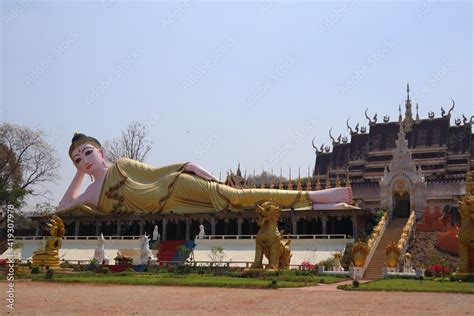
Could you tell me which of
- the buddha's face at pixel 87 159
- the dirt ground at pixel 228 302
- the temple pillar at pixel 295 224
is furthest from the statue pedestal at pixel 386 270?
the buddha's face at pixel 87 159

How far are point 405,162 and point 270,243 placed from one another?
21.0 metres

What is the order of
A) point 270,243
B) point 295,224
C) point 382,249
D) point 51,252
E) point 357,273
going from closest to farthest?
point 270,243 < point 357,273 < point 51,252 < point 382,249 < point 295,224

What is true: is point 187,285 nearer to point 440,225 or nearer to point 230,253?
point 230,253

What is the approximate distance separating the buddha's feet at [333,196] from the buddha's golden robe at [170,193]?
0.61m

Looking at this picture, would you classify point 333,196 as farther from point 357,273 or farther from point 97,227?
point 97,227

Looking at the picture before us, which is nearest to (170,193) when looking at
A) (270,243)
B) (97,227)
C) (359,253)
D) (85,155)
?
(97,227)

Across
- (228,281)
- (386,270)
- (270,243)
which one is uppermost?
(270,243)

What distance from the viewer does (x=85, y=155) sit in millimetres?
49250

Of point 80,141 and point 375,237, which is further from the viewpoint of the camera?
point 80,141

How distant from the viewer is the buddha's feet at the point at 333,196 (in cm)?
4147

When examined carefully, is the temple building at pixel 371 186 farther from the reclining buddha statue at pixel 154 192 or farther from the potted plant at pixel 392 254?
the potted plant at pixel 392 254

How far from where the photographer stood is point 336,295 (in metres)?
17.0

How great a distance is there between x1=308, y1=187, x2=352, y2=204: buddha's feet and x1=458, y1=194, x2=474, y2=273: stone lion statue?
18.1m

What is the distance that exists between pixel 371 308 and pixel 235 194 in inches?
1193
